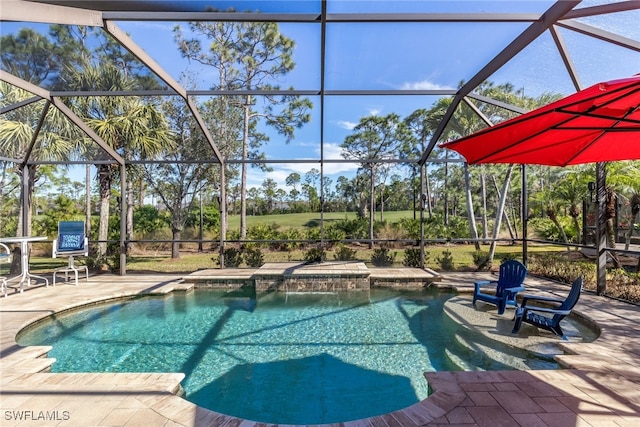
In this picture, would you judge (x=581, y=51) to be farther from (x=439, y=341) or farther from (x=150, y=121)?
(x=150, y=121)

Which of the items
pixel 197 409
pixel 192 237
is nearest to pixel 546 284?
pixel 197 409

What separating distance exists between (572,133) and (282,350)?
422cm

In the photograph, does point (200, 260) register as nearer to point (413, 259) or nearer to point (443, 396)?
point (413, 259)

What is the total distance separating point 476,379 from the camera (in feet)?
9.51

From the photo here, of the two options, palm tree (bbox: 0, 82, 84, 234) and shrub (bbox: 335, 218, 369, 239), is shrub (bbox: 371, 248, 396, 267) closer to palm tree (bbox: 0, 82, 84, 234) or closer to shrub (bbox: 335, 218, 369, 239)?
shrub (bbox: 335, 218, 369, 239)

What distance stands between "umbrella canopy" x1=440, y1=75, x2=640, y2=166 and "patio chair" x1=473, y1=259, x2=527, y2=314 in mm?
1990

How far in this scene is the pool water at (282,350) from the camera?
10.5ft

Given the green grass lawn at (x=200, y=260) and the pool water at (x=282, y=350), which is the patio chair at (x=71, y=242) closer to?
the pool water at (x=282, y=350)

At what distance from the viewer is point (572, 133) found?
329cm

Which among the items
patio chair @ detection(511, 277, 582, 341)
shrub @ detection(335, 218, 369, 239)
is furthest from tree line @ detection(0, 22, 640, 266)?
patio chair @ detection(511, 277, 582, 341)

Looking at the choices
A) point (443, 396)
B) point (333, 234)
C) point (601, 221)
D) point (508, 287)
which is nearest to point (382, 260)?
point (508, 287)

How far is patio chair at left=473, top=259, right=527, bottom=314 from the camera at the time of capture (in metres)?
4.98

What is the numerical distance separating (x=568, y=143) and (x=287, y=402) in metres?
4.12

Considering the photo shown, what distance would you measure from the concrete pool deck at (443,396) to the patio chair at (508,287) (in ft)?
3.48
